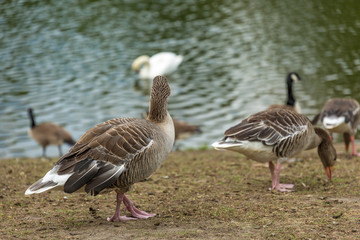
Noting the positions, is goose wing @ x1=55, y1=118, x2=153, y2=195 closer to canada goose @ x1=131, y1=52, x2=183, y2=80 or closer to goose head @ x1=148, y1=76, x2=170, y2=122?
goose head @ x1=148, y1=76, x2=170, y2=122

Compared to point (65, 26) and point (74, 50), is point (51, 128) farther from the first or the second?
point (65, 26)

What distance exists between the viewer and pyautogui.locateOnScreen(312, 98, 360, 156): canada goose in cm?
952

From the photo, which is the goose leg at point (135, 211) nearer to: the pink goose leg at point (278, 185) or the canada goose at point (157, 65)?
the pink goose leg at point (278, 185)

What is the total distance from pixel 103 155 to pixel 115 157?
12 centimetres

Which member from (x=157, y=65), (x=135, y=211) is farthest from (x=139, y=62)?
(x=135, y=211)

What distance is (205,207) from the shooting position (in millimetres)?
6332

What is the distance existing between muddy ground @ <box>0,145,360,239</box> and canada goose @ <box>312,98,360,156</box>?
0.81 m

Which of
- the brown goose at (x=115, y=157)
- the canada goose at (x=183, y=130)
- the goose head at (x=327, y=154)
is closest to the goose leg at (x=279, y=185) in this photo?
the goose head at (x=327, y=154)

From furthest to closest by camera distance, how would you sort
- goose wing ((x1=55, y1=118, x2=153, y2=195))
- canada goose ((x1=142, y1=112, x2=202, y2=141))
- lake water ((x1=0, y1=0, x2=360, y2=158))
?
lake water ((x1=0, y1=0, x2=360, y2=158))
canada goose ((x1=142, y1=112, x2=202, y2=141))
goose wing ((x1=55, y1=118, x2=153, y2=195))

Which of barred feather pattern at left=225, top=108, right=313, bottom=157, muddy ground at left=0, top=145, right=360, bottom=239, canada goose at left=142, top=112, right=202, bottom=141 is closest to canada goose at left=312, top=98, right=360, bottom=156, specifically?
muddy ground at left=0, top=145, right=360, bottom=239

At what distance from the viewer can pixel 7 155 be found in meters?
12.5

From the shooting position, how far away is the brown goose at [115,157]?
16.9 feet

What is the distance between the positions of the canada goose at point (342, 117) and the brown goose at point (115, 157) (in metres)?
4.36

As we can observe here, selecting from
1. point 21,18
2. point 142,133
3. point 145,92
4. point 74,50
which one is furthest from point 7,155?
point 21,18
